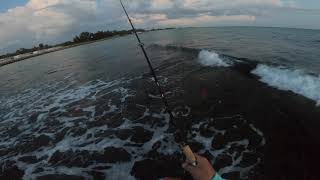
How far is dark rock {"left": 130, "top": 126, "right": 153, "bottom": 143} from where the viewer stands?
1018 cm

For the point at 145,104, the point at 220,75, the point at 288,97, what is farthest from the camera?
the point at 220,75

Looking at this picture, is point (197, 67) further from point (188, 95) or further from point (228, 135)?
A: point (228, 135)

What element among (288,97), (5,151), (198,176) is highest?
(198,176)

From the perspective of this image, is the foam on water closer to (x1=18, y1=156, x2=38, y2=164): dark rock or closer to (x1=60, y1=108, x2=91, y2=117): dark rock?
(x1=60, y1=108, x2=91, y2=117): dark rock

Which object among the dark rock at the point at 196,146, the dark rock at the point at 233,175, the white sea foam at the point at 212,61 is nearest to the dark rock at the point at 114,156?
the dark rock at the point at 196,146

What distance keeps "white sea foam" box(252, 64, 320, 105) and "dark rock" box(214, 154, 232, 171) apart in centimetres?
540

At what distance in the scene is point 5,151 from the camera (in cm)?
1118

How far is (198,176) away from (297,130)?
290 inches

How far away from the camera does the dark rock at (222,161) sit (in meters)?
7.90

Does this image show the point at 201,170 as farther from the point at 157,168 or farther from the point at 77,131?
the point at 77,131

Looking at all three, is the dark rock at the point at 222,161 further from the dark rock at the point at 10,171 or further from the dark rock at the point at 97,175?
the dark rock at the point at 10,171

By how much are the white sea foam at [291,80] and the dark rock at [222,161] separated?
17.7ft

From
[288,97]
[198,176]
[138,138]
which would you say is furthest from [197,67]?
[198,176]

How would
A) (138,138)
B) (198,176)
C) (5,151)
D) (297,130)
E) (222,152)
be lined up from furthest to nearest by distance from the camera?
(5,151)
(138,138)
(297,130)
(222,152)
(198,176)
